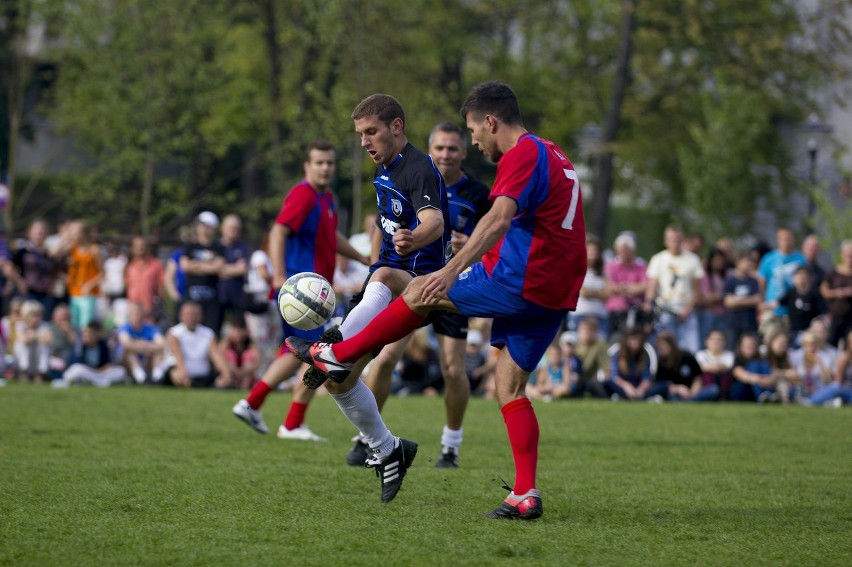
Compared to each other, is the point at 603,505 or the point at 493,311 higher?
the point at 493,311

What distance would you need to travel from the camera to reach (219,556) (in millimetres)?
5164

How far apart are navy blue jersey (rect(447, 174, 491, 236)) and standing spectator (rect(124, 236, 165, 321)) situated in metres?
9.76

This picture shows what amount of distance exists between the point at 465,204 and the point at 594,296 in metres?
8.20

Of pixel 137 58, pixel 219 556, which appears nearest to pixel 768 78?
pixel 137 58

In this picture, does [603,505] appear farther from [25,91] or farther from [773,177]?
[773,177]

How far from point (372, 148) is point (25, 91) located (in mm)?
26425

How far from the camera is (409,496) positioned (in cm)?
701

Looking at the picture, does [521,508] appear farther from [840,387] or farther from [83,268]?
[83,268]

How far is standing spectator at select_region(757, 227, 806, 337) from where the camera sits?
53.9 feet

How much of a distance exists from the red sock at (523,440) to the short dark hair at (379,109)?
1.81 m

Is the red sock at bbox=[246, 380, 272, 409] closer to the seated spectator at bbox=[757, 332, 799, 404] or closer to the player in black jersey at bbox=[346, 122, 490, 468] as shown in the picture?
the player in black jersey at bbox=[346, 122, 490, 468]

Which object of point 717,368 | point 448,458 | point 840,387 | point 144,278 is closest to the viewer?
point 448,458

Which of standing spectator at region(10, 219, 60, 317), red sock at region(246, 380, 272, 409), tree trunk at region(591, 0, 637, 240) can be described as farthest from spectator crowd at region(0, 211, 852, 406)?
tree trunk at region(591, 0, 637, 240)

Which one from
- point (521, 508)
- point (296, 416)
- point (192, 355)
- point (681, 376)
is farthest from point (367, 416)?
point (192, 355)
